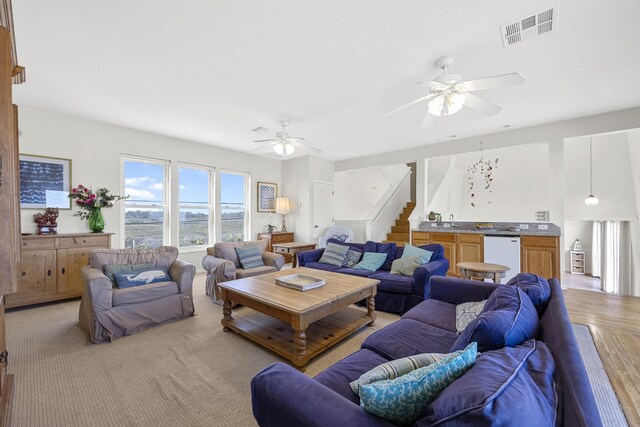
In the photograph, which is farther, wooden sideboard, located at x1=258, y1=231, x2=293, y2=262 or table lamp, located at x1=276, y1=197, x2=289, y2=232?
table lamp, located at x1=276, y1=197, x2=289, y2=232

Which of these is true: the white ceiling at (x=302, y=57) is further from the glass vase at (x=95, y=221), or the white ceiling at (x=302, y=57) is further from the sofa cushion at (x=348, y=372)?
the sofa cushion at (x=348, y=372)

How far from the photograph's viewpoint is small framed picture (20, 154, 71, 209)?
3.68m

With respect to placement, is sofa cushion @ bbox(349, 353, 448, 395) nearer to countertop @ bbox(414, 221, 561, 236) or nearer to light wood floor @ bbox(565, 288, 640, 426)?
light wood floor @ bbox(565, 288, 640, 426)

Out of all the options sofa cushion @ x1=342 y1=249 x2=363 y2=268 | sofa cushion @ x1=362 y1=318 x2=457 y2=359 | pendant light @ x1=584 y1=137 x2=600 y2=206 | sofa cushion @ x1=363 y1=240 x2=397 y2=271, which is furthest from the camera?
pendant light @ x1=584 y1=137 x2=600 y2=206

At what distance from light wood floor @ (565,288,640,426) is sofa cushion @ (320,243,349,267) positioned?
2.84 m

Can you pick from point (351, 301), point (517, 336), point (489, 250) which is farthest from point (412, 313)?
point (489, 250)

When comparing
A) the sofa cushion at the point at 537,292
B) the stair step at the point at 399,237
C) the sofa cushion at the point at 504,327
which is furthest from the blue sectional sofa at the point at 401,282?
the stair step at the point at 399,237

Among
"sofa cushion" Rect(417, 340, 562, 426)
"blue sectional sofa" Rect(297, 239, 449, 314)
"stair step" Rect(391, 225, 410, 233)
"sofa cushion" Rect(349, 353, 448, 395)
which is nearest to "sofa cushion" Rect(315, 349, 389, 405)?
"sofa cushion" Rect(349, 353, 448, 395)

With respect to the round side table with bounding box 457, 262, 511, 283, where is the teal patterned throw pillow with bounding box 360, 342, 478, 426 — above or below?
above

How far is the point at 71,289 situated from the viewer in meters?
3.69

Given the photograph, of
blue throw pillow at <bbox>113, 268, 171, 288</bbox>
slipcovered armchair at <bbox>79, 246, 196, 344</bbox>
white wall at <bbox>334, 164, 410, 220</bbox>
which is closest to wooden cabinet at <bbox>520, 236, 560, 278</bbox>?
white wall at <bbox>334, 164, 410, 220</bbox>

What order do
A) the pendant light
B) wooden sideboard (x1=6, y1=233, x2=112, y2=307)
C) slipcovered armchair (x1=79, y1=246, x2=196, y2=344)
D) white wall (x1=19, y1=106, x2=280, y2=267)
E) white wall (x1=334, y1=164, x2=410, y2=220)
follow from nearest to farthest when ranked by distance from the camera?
slipcovered armchair (x1=79, y1=246, x2=196, y2=344) → wooden sideboard (x1=6, y1=233, x2=112, y2=307) → white wall (x1=19, y1=106, x2=280, y2=267) → the pendant light → white wall (x1=334, y1=164, x2=410, y2=220)

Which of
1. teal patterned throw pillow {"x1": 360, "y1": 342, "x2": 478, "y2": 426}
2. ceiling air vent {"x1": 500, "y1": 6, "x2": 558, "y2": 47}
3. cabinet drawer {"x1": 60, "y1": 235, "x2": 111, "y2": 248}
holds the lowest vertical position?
teal patterned throw pillow {"x1": 360, "y1": 342, "x2": 478, "y2": 426}

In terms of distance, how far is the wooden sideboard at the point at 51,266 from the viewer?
333cm
